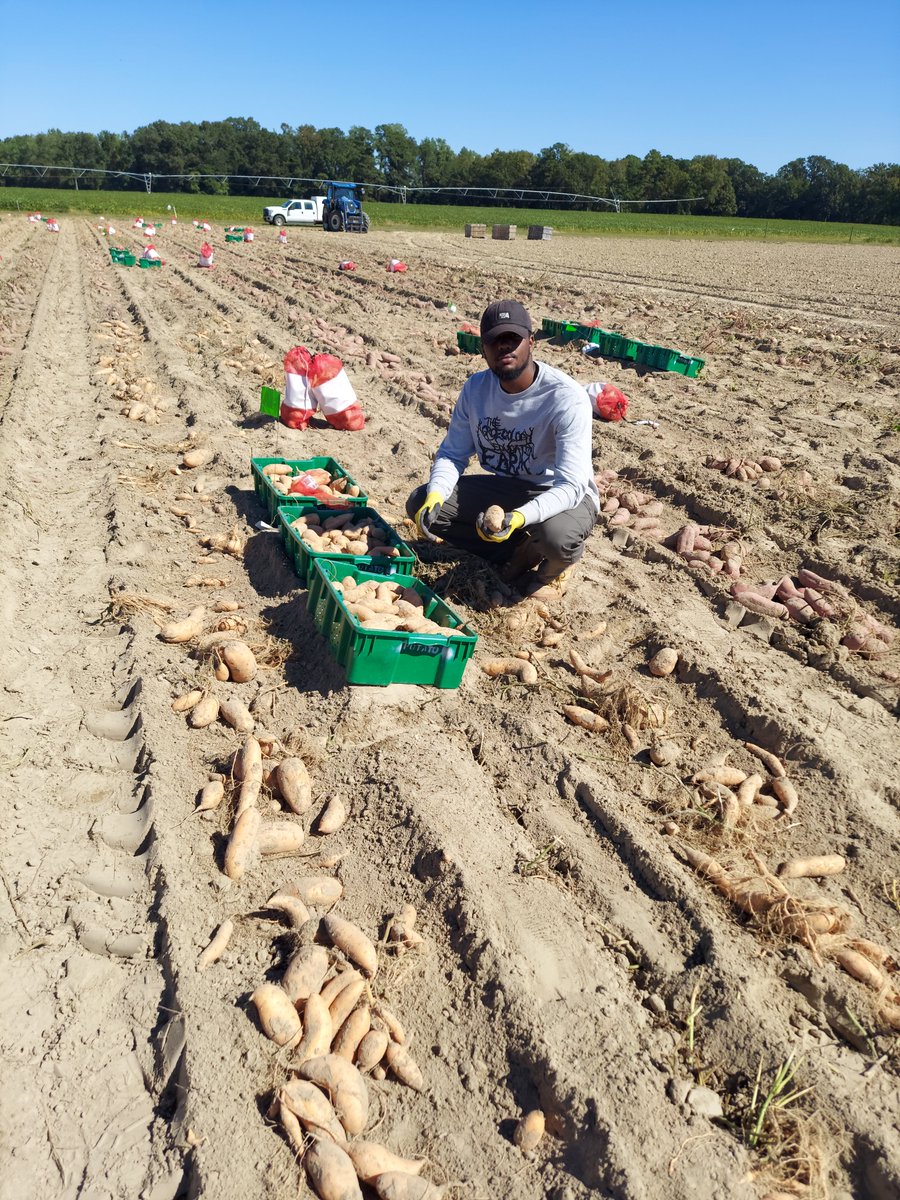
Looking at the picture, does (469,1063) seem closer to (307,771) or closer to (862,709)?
(307,771)

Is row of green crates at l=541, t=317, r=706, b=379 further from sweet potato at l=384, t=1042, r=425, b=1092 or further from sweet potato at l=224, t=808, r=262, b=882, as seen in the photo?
sweet potato at l=384, t=1042, r=425, b=1092

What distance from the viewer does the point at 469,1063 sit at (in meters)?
2.32

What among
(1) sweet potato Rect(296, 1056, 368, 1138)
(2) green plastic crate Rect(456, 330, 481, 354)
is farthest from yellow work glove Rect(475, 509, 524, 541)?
A: (2) green plastic crate Rect(456, 330, 481, 354)

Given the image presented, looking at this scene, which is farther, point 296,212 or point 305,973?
point 296,212

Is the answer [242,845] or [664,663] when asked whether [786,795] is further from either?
[242,845]

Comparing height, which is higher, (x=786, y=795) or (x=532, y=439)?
(x=532, y=439)

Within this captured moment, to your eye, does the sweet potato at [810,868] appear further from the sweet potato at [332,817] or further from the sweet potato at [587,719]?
the sweet potato at [332,817]

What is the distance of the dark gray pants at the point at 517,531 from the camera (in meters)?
4.50

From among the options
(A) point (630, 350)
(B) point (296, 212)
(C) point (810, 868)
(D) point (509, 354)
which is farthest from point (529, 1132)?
(B) point (296, 212)

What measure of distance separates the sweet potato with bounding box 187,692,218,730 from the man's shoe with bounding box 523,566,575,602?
1.91 m

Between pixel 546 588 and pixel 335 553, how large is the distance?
121 cm

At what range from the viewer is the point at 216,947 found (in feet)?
8.34

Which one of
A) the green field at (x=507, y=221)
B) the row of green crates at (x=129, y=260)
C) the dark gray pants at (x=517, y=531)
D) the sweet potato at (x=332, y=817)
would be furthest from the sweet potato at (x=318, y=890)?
the green field at (x=507, y=221)

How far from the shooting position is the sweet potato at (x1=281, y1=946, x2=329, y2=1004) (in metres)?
2.40
